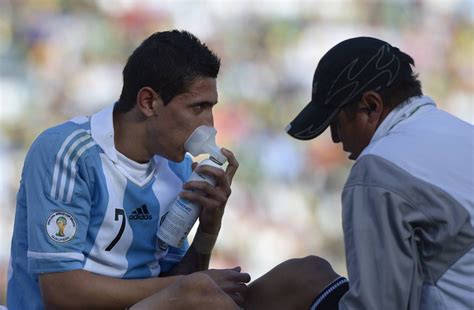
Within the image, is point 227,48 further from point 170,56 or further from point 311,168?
point 170,56

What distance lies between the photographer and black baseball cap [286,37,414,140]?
237cm

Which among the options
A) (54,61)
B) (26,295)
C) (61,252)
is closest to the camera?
(61,252)

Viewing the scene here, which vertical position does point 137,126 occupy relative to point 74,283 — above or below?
above

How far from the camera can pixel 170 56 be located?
277 centimetres

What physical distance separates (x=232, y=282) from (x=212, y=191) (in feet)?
0.98

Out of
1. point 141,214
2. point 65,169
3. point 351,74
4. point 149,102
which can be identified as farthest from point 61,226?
point 351,74

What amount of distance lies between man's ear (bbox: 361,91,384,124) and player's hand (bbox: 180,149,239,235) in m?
0.59

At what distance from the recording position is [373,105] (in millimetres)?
2371

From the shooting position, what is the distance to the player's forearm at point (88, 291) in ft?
8.55

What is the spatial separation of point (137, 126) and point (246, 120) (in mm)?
3558

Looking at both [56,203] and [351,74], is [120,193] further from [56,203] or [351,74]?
[351,74]

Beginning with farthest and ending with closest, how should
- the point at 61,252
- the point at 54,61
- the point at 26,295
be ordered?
the point at 54,61 < the point at 26,295 < the point at 61,252

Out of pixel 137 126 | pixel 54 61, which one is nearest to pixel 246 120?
pixel 54 61

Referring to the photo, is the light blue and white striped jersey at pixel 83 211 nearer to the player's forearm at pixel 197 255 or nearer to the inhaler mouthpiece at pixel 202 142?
the player's forearm at pixel 197 255
